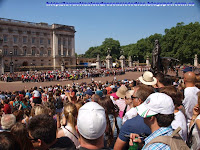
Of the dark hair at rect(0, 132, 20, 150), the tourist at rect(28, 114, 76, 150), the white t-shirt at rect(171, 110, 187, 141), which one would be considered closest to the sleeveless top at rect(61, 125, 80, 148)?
the tourist at rect(28, 114, 76, 150)

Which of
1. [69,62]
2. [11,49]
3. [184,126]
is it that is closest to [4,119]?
[184,126]

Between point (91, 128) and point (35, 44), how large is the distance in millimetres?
72587

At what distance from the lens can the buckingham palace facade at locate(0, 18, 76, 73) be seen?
63312 millimetres

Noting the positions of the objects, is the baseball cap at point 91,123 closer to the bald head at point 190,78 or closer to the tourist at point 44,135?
the tourist at point 44,135

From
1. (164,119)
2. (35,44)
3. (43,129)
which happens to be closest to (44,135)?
(43,129)

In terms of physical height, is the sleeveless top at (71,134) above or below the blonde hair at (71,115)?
below

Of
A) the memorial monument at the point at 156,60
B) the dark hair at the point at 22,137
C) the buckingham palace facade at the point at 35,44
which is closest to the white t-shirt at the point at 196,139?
the dark hair at the point at 22,137

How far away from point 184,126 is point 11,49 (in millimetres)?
68992

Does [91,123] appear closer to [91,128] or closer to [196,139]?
[91,128]

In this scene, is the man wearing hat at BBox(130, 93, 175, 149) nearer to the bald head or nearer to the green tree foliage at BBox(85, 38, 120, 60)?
the bald head

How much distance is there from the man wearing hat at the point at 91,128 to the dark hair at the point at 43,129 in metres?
0.58

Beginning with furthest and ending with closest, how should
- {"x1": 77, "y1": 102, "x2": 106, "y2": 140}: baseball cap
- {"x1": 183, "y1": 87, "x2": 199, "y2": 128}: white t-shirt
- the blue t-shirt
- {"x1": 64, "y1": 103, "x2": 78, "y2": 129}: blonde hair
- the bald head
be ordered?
1. the bald head
2. {"x1": 183, "y1": 87, "x2": 199, "y2": 128}: white t-shirt
3. {"x1": 64, "y1": 103, "x2": 78, "y2": 129}: blonde hair
4. the blue t-shirt
5. {"x1": 77, "y1": 102, "x2": 106, "y2": 140}: baseball cap

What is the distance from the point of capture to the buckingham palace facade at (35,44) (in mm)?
63312

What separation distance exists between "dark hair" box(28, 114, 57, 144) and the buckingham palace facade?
59.5 m
